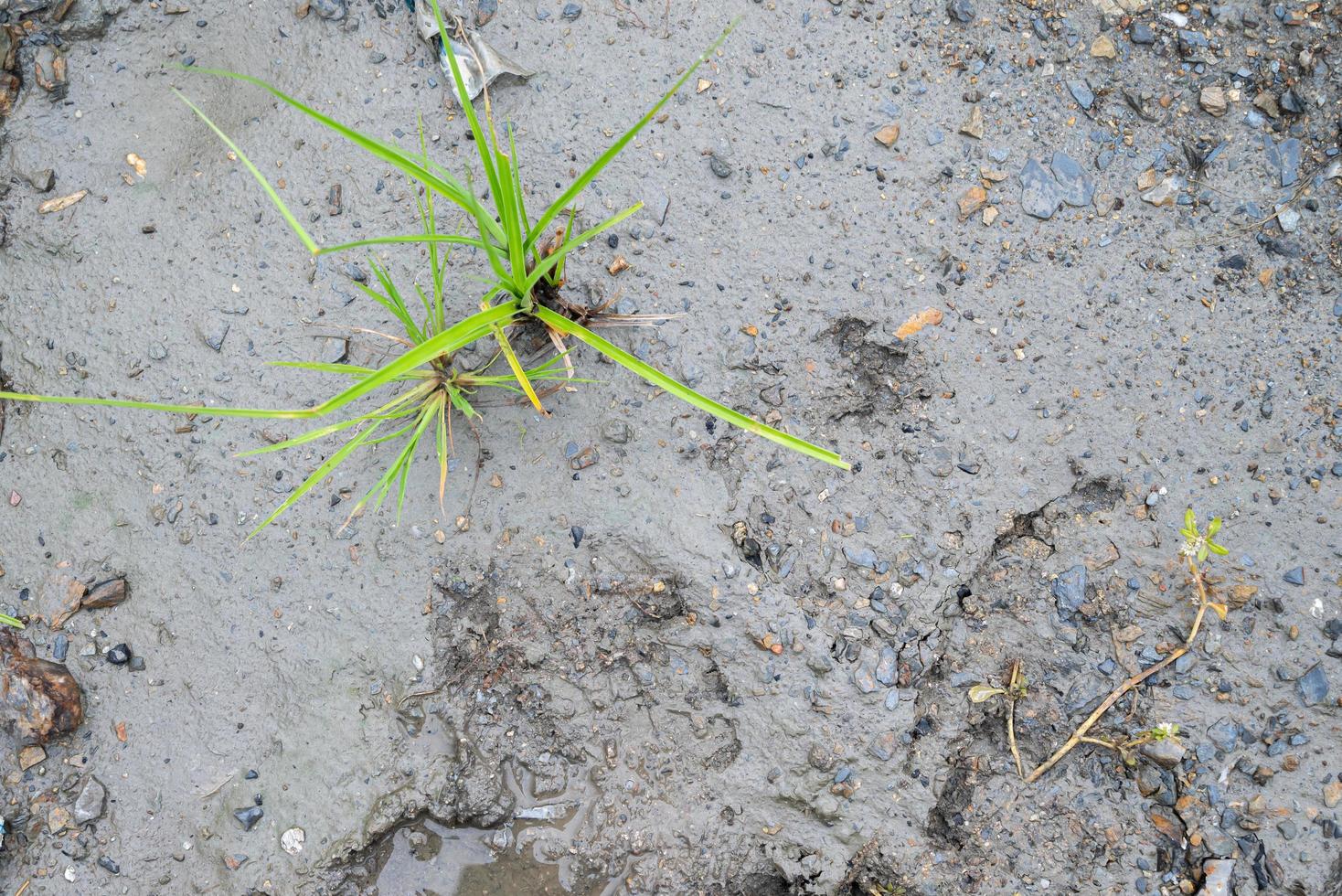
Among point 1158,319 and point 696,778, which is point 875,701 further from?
point 1158,319

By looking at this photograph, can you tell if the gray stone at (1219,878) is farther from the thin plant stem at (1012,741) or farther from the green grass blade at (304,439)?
the green grass blade at (304,439)

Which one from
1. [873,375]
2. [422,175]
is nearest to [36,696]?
[422,175]

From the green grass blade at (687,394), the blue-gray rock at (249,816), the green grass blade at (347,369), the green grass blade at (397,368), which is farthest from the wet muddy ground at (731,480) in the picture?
the green grass blade at (397,368)

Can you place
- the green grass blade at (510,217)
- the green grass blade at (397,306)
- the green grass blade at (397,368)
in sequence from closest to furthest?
the green grass blade at (397,368)
the green grass blade at (510,217)
the green grass blade at (397,306)

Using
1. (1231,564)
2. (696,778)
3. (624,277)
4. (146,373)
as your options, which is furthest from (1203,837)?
(146,373)

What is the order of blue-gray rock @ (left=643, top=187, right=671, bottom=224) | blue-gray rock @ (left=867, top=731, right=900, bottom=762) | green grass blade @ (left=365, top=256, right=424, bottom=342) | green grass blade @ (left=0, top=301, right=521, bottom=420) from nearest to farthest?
green grass blade @ (left=0, top=301, right=521, bottom=420), green grass blade @ (left=365, top=256, right=424, bottom=342), blue-gray rock @ (left=867, top=731, right=900, bottom=762), blue-gray rock @ (left=643, top=187, right=671, bottom=224)

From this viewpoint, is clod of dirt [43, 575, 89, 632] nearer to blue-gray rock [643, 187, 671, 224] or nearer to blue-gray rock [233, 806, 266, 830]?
blue-gray rock [233, 806, 266, 830]

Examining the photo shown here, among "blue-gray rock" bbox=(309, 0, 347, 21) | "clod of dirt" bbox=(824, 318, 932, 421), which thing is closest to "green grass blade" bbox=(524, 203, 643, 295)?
"clod of dirt" bbox=(824, 318, 932, 421)
